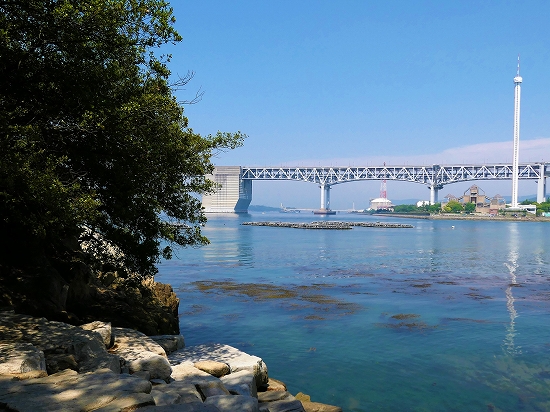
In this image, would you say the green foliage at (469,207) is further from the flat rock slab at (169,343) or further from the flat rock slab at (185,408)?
the flat rock slab at (185,408)

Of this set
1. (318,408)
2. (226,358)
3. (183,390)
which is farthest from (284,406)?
(226,358)

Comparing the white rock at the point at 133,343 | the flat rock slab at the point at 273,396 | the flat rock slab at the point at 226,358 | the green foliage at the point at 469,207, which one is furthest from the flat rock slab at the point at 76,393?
the green foliage at the point at 469,207

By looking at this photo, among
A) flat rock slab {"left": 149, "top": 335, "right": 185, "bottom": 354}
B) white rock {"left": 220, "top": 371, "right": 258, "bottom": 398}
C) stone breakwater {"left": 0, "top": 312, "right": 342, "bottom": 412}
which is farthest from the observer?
flat rock slab {"left": 149, "top": 335, "right": 185, "bottom": 354}

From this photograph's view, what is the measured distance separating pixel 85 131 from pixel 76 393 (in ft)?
18.1

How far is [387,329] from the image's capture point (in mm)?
15883

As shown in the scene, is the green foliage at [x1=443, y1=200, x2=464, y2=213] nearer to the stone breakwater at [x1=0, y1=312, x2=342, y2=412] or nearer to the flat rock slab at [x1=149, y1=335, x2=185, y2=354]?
the flat rock slab at [x1=149, y1=335, x2=185, y2=354]

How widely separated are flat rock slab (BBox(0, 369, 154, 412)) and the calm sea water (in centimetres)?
492

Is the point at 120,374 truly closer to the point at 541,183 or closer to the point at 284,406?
the point at 284,406

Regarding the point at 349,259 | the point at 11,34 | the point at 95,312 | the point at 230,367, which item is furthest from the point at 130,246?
the point at 349,259

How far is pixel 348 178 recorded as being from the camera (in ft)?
641

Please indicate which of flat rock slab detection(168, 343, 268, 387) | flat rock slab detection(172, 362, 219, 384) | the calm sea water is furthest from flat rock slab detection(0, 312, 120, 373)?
the calm sea water

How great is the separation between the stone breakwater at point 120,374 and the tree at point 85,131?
201 cm

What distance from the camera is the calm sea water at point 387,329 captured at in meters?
10.7

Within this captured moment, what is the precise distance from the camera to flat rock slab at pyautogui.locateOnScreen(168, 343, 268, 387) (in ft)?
30.7
